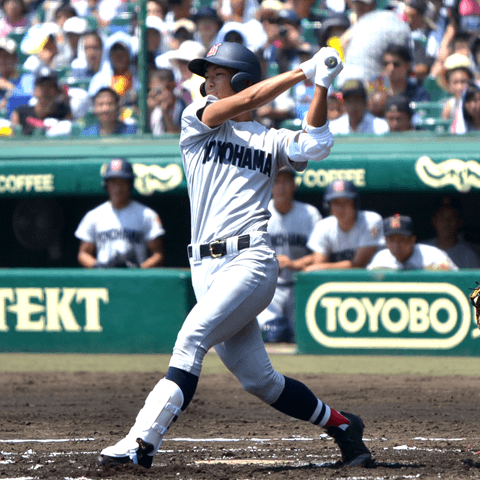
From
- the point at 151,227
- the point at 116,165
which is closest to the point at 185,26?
the point at 116,165

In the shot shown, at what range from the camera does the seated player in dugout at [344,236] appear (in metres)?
6.82

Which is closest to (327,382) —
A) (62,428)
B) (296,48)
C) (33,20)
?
(62,428)

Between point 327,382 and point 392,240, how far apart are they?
1294 mm

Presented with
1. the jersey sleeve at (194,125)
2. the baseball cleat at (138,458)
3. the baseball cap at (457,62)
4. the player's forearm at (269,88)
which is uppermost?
the baseball cap at (457,62)

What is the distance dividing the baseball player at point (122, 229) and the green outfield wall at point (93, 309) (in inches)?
9.2

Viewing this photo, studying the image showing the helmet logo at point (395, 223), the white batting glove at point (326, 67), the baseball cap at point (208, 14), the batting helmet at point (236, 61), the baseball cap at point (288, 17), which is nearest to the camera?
the white batting glove at point (326, 67)

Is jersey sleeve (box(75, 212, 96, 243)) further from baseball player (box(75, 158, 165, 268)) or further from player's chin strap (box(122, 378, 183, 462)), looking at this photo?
player's chin strap (box(122, 378, 183, 462))

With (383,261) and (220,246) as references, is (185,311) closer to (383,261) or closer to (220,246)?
(383,261)

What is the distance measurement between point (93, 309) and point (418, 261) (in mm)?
2645

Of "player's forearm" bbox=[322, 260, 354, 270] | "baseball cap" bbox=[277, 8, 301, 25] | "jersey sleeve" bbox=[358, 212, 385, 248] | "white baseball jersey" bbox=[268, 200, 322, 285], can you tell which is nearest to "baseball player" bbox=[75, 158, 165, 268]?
"white baseball jersey" bbox=[268, 200, 322, 285]

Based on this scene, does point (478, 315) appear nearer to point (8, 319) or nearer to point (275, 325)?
point (275, 325)

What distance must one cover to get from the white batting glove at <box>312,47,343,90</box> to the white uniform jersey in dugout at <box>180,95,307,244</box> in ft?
0.99

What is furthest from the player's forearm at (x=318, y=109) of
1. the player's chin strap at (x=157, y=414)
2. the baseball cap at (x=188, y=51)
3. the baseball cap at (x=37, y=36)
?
the baseball cap at (x=37, y=36)

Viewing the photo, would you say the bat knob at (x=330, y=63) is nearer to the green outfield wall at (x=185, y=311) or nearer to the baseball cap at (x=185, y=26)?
the green outfield wall at (x=185, y=311)
